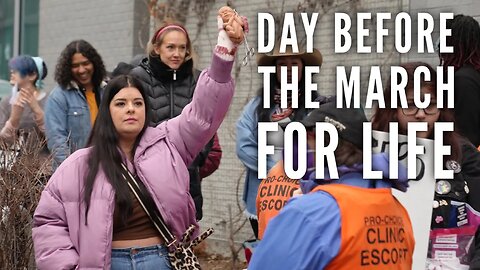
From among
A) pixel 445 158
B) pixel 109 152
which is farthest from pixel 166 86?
pixel 445 158

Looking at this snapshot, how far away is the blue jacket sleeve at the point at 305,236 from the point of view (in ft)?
8.16

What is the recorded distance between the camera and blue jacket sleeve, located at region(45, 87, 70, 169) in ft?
18.0

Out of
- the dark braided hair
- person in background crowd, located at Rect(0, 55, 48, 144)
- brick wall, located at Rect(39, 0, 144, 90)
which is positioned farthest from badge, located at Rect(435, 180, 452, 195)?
brick wall, located at Rect(39, 0, 144, 90)

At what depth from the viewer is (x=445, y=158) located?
3.57m

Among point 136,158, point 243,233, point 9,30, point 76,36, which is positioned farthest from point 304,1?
point 9,30

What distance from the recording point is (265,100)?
16.8ft

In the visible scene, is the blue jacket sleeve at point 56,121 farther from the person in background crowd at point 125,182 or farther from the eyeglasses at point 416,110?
the eyeglasses at point 416,110

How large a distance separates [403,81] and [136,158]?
4.42 ft

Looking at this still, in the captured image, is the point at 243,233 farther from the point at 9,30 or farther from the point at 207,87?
the point at 9,30

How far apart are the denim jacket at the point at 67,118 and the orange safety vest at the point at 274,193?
196 cm

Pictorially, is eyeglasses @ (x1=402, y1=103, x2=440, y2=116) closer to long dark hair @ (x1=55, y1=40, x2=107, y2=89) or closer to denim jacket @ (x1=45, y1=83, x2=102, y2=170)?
denim jacket @ (x1=45, y1=83, x2=102, y2=170)

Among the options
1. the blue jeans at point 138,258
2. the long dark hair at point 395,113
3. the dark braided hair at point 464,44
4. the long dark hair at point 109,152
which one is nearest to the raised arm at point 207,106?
the long dark hair at point 109,152

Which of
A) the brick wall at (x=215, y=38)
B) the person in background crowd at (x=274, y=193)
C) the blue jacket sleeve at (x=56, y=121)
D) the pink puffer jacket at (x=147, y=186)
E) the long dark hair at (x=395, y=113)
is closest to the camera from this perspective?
the pink puffer jacket at (x=147, y=186)

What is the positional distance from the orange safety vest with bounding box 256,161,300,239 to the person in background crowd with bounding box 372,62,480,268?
52cm
